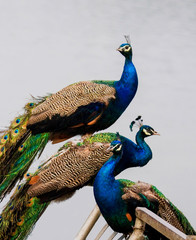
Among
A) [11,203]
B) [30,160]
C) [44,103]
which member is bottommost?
[11,203]

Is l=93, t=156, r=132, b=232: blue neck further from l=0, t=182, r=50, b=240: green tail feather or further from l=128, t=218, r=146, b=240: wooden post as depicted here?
l=0, t=182, r=50, b=240: green tail feather

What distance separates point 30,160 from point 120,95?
65 centimetres

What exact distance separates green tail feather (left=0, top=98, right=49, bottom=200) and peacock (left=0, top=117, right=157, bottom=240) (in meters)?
0.33

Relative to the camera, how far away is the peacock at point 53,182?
4160 mm

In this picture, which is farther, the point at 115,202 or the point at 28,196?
the point at 28,196

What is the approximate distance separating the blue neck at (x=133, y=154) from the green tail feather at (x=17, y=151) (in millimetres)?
545

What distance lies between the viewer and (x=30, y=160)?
4.59m

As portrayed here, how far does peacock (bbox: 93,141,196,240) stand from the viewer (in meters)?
3.67

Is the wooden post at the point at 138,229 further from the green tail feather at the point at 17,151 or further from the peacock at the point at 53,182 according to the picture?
the green tail feather at the point at 17,151

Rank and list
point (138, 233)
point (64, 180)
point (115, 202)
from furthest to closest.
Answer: point (64, 180) < point (115, 202) < point (138, 233)

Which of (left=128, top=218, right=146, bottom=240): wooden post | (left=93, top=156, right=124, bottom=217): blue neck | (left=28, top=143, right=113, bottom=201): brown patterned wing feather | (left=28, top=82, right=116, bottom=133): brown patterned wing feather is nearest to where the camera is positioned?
(left=128, top=218, right=146, bottom=240): wooden post

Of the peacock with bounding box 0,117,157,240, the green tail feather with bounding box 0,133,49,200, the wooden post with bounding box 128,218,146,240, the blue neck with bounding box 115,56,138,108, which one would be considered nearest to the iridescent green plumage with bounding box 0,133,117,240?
the peacock with bounding box 0,117,157,240

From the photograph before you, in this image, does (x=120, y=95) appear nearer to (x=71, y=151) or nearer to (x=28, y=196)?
(x=71, y=151)

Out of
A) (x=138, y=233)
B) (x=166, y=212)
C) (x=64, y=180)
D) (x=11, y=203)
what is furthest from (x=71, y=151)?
(x=138, y=233)
